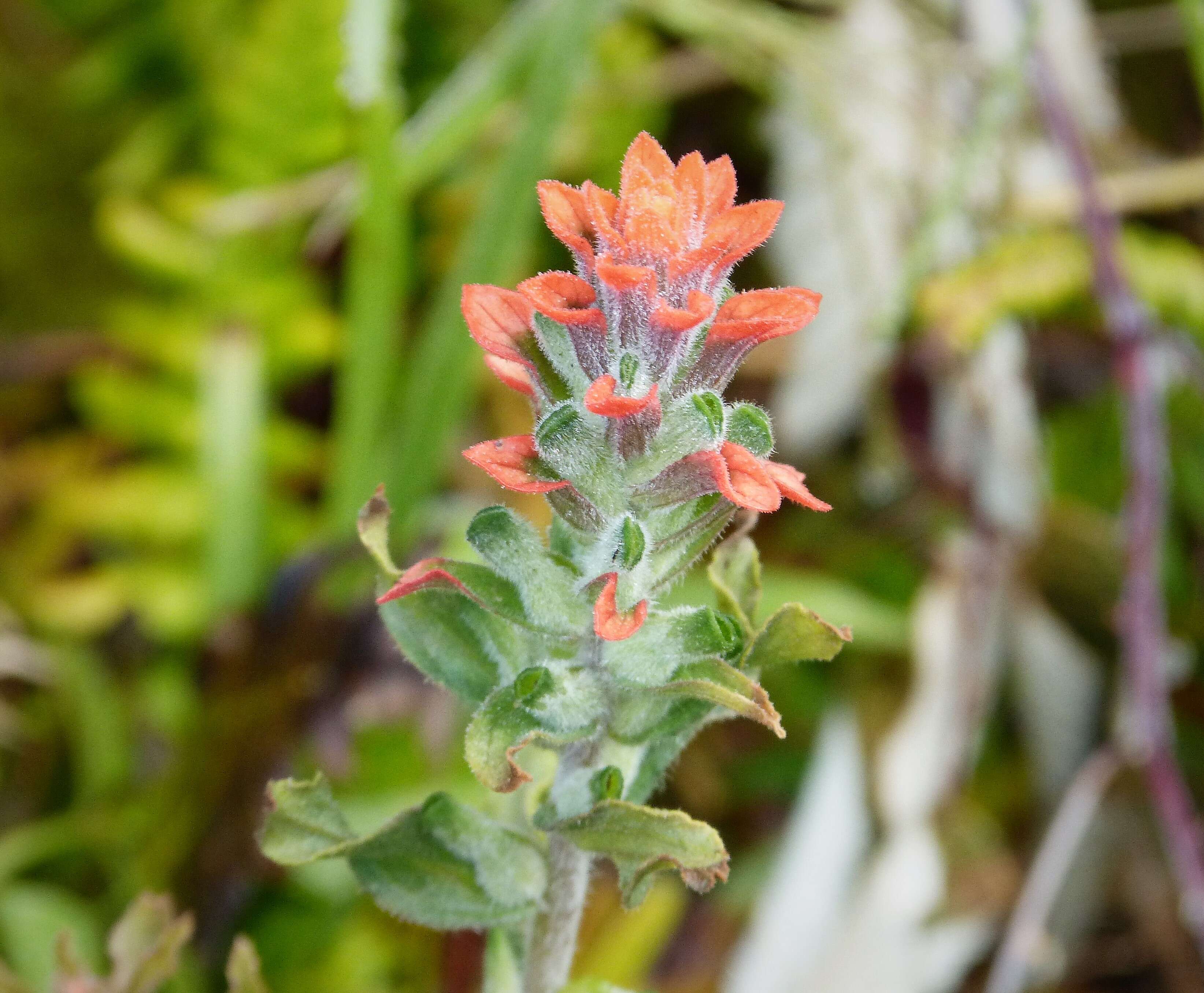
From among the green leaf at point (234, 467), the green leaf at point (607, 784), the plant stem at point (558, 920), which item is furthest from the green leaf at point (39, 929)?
the green leaf at point (607, 784)

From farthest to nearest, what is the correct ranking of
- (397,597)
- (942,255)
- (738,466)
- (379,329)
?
(942,255) < (379,329) < (397,597) < (738,466)

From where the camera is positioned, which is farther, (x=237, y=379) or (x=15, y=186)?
(x=15, y=186)

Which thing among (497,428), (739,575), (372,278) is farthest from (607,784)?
(497,428)

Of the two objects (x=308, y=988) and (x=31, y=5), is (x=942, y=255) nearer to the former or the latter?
(x=308, y=988)

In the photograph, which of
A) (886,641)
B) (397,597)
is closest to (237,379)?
(886,641)

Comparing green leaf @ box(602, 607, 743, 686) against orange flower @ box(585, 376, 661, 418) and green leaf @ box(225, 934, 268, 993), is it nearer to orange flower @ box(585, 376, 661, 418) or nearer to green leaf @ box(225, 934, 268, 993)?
orange flower @ box(585, 376, 661, 418)

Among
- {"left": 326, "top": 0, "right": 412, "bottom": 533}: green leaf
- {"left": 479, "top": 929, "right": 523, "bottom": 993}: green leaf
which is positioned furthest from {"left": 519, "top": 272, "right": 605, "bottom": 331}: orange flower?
{"left": 326, "top": 0, "right": 412, "bottom": 533}: green leaf

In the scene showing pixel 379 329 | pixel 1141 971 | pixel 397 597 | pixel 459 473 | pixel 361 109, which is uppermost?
pixel 361 109

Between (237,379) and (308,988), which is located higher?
(237,379)

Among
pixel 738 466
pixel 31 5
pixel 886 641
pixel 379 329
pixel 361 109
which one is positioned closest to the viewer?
pixel 738 466
